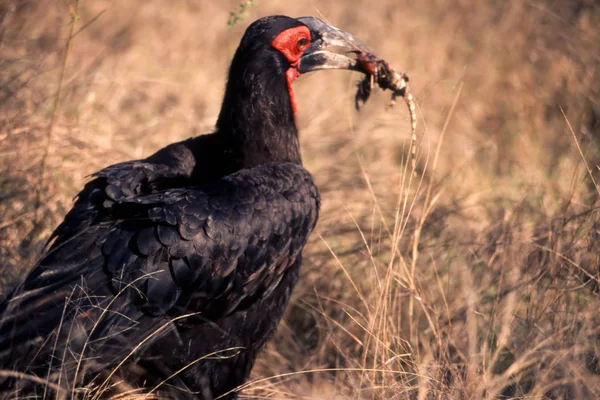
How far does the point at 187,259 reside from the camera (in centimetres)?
282

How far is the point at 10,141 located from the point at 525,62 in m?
4.19

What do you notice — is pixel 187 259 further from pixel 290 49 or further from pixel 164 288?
pixel 290 49

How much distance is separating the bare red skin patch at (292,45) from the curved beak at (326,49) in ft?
0.11

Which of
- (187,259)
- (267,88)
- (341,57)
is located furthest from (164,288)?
(341,57)

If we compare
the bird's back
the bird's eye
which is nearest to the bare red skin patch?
the bird's eye

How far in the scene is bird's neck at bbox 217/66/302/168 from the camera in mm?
3273

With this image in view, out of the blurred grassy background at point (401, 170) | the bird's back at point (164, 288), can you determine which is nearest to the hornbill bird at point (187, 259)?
the bird's back at point (164, 288)

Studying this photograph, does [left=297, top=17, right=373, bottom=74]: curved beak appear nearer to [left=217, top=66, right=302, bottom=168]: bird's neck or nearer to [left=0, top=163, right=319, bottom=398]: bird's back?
[left=217, top=66, right=302, bottom=168]: bird's neck

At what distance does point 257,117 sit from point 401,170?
979 mm

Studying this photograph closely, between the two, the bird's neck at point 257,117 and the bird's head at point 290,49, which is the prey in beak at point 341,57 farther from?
the bird's neck at point 257,117

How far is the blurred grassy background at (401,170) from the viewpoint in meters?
2.95

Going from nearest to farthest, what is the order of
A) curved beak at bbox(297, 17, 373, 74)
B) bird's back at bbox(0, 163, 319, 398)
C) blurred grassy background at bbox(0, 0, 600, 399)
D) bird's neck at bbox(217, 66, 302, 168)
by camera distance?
bird's back at bbox(0, 163, 319, 398) → blurred grassy background at bbox(0, 0, 600, 399) → bird's neck at bbox(217, 66, 302, 168) → curved beak at bbox(297, 17, 373, 74)

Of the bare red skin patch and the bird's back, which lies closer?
the bird's back

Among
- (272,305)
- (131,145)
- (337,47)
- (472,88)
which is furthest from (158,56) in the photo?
(272,305)
